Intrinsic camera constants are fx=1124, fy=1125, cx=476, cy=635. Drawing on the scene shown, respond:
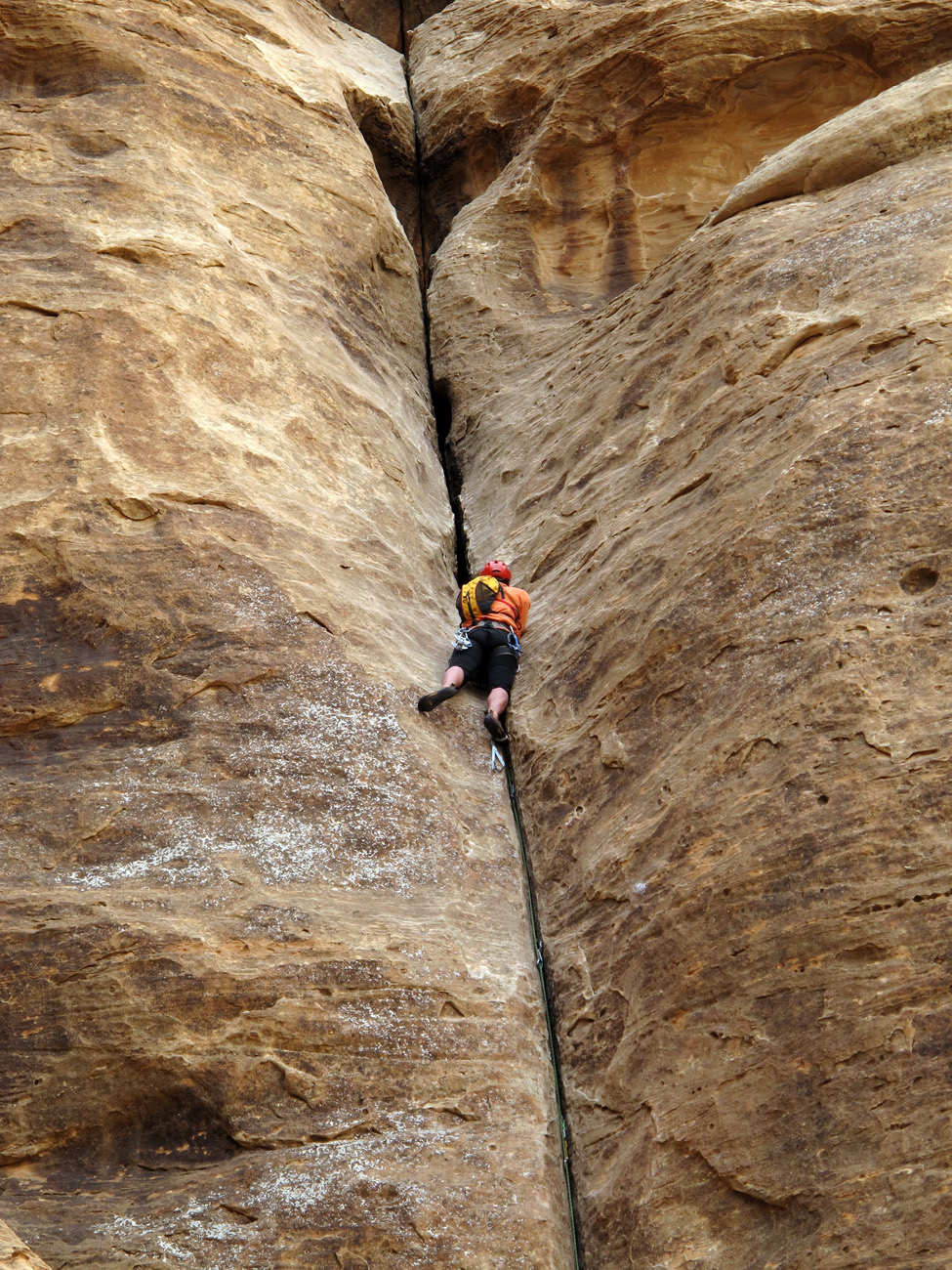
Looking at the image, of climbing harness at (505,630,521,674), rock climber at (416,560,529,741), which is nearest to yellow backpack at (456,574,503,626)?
rock climber at (416,560,529,741)

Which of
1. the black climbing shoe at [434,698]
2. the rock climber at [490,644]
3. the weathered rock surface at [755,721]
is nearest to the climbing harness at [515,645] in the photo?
the rock climber at [490,644]

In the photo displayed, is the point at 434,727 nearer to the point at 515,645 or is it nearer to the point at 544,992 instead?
the point at 515,645

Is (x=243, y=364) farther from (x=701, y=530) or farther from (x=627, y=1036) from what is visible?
(x=627, y=1036)

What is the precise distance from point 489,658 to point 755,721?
2687 millimetres

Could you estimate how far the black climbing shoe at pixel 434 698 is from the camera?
7805mm

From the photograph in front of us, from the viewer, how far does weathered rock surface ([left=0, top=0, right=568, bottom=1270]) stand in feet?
18.1

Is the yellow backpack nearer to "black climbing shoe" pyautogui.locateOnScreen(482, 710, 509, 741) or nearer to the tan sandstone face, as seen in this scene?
the tan sandstone face

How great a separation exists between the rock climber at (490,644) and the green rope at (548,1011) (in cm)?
58

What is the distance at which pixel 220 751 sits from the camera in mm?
6820

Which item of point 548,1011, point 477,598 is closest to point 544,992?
point 548,1011

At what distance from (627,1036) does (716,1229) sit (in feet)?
3.41

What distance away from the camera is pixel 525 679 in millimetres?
8547

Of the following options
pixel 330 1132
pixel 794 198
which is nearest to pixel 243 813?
pixel 330 1132

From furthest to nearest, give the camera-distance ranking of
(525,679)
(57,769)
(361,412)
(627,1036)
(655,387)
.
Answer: (361,412) < (655,387) < (525,679) < (57,769) < (627,1036)
